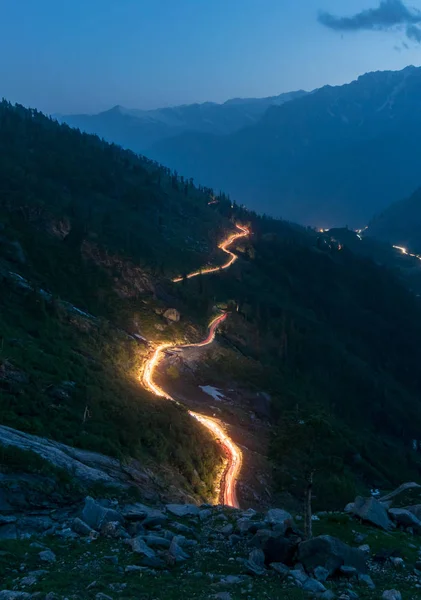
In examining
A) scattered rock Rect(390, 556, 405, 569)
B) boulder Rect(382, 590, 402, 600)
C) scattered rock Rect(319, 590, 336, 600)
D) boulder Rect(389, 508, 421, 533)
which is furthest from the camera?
boulder Rect(389, 508, 421, 533)

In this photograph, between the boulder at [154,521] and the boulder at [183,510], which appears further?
the boulder at [183,510]

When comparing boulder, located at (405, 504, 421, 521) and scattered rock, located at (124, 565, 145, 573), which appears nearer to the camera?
scattered rock, located at (124, 565, 145, 573)

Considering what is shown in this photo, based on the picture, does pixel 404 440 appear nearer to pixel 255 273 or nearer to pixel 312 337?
pixel 312 337

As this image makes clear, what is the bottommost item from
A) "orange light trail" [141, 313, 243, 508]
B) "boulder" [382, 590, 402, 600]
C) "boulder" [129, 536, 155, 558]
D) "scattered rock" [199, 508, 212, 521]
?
"orange light trail" [141, 313, 243, 508]

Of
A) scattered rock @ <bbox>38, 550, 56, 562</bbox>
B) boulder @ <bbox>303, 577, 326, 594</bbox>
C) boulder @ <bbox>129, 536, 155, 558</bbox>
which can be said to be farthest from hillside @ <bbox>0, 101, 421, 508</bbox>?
scattered rock @ <bbox>38, 550, 56, 562</bbox>

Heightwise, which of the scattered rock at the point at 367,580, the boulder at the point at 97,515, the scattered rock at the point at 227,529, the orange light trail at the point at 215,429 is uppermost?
the scattered rock at the point at 367,580

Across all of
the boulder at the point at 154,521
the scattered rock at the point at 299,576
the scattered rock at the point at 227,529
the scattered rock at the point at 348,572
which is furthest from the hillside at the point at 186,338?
the boulder at the point at 154,521

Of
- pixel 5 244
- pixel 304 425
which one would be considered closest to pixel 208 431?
pixel 304 425

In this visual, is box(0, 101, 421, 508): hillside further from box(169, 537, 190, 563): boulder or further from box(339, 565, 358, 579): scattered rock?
box(169, 537, 190, 563): boulder

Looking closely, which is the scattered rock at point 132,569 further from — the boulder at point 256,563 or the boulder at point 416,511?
the boulder at point 416,511
